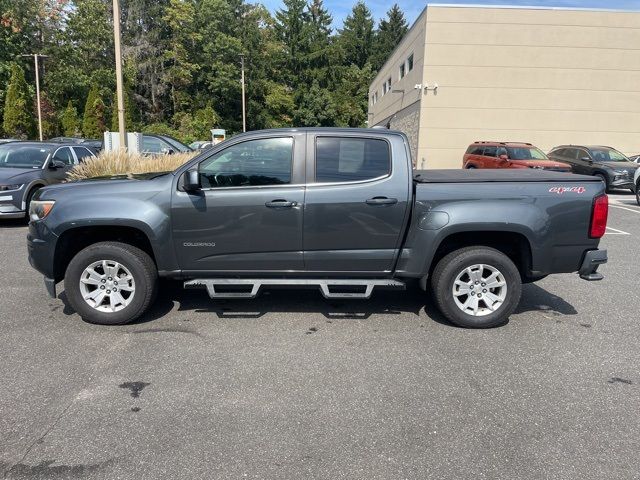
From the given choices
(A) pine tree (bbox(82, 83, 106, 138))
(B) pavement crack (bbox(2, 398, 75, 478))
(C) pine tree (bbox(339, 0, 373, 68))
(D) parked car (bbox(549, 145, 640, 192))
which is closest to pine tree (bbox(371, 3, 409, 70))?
(C) pine tree (bbox(339, 0, 373, 68))

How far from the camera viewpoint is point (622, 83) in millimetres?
24172

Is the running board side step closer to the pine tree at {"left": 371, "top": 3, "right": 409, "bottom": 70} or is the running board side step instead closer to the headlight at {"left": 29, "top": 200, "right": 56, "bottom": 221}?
the headlight at {"left": 29, "top": 200, "right": 56, "bottom": 221}

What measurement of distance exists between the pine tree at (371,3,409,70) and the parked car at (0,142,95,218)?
58055mm

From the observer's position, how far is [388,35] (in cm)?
6856

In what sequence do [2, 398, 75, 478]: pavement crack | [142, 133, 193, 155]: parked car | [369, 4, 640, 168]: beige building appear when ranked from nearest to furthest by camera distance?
1. [2, 398, 75, 478]: pavement crack
2. [142, 133, 193, 155]: parked car
3. [369, 4, 640, 168]: beige building

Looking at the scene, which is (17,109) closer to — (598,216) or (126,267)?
(126,267)

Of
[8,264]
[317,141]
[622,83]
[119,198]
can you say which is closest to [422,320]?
[317,141]

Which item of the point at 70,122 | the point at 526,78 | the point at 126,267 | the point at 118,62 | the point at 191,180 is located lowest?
the point at 126,267

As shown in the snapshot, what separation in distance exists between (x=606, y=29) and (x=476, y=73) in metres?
6.30

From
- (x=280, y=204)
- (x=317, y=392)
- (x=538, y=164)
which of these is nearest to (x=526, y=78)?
(x=538, y=164)

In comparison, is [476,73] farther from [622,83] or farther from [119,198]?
[119,198]

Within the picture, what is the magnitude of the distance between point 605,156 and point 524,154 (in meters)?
3.87

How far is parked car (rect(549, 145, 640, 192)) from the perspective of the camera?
56.5 ft

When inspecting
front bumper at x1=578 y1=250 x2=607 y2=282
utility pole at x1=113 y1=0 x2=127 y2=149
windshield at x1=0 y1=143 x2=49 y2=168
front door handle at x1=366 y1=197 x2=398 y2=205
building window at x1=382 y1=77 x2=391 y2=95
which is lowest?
front bumper at x1=578 y1=250 x2=607 y2=282
